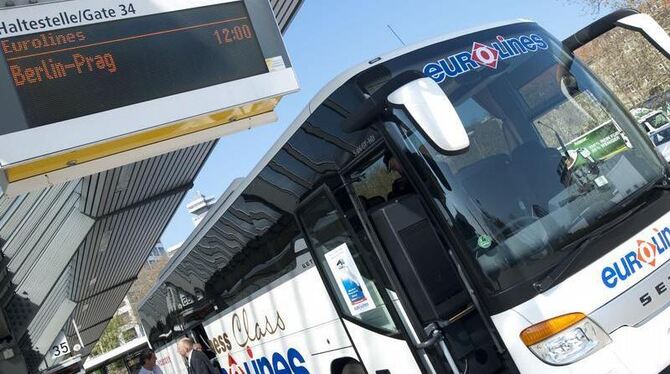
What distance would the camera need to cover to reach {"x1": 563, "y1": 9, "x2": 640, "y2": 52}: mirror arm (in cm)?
511

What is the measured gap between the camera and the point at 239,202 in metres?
6.79

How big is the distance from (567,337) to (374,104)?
77.4 inches

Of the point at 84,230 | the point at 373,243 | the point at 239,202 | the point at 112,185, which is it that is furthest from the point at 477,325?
the point at 84,230

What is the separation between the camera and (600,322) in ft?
13.1

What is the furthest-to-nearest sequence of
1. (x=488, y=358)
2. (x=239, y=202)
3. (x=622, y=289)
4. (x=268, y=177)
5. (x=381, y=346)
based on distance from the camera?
(x=239, y=202)
(x=268, y=177)
(x=381, y=346)
(x=488, y=358)
(x=622, y=289)

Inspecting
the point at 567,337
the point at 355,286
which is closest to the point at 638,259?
the point at 567,337

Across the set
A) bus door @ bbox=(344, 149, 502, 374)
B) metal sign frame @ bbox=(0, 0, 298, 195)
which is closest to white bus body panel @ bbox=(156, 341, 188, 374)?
metal sign frame @ bbox=(0, 0, 298, 195)

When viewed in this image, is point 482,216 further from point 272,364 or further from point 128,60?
point 272,364

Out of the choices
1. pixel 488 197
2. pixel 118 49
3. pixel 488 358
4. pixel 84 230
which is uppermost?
pixel 84 230

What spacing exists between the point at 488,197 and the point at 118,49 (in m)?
3.26

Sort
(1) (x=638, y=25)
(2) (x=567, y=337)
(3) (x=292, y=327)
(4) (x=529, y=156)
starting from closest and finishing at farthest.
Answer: (2) (x=567, y=337) → (4) (x=529, y=156) → (1) (x=638, y=25) → (3) (x=292, y=327)

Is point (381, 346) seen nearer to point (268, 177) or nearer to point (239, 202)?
point (268, 177)

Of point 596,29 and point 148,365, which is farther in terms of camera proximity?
point 148,365

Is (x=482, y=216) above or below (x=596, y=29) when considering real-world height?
below
